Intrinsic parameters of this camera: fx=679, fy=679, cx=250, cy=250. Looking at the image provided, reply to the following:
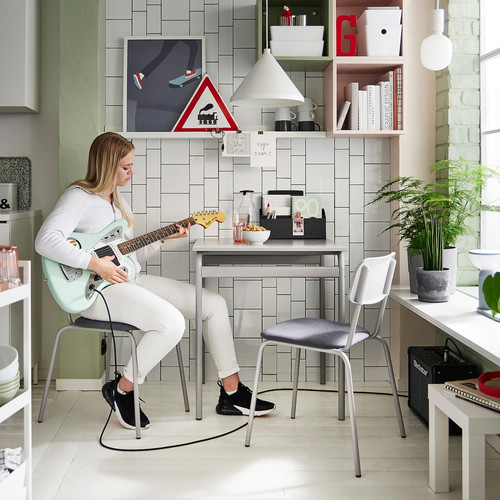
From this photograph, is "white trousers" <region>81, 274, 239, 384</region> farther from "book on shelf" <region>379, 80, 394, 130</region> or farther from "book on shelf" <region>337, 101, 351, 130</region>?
"book on shelf" <region>379, 80, 394, 130</region>

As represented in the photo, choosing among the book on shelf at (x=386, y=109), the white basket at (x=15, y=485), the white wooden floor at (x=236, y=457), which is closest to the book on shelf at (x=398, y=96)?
the book on shelf at (x=386, y=109)

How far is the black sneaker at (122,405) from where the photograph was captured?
324 cm

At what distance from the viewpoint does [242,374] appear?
4.09 meters

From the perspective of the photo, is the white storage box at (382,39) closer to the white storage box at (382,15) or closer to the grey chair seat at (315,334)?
the white storage box at (382,15)

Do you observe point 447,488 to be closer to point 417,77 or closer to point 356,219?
point 356,219

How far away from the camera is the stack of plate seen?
2199 mm

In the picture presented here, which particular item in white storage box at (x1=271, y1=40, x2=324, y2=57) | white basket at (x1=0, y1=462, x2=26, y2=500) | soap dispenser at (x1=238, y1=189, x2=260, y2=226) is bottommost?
white basket at (x1=0, y1=462, x2=26, y2=500)

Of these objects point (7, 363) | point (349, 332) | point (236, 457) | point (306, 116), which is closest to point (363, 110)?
point (306, 116)

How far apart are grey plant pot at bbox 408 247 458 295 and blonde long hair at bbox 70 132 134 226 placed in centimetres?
157

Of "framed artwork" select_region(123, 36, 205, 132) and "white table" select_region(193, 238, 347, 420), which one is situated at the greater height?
"framed artwork" select_region(123, 36, 205, 132)

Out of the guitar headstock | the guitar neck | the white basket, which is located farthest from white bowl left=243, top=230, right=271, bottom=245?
the white basket

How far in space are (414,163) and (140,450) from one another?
7.13 feet

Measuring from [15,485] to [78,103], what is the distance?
228cm

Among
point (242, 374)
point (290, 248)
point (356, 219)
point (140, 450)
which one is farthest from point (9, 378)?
point (356, 219)
